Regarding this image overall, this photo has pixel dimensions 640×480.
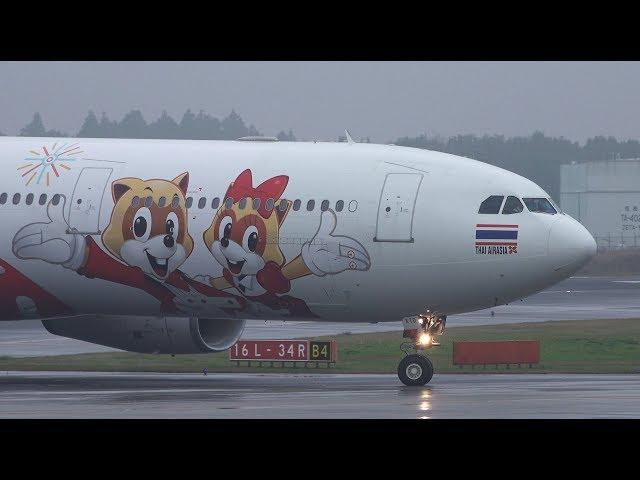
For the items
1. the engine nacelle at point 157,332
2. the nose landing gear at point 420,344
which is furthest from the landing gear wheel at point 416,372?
the engine nacelle at point 157,332

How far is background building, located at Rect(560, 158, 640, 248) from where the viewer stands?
472 ft

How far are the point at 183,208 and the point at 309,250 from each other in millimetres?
3016

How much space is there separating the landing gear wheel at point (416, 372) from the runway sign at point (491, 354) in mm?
6347

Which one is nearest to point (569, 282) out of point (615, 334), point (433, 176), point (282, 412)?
point (615, 334)

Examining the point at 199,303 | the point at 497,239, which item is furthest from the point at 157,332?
the point at 497,239

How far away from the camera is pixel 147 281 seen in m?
32.5

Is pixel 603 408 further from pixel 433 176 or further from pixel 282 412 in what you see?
pixel 433 176

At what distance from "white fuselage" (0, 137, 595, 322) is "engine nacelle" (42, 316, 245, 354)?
3.31ft

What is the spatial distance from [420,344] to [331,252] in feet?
9.35

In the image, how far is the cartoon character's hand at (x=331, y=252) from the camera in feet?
102

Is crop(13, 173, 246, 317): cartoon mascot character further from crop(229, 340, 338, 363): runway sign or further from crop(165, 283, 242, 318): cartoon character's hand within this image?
crop(229, 340, 338, 363): runway sign

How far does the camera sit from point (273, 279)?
31.8m

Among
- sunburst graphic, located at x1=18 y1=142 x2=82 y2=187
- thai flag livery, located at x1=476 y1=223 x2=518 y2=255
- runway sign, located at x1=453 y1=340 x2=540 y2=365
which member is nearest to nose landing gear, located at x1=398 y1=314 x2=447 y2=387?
thai flag livery, located at x1=476 y1=223 x2=518 y2=255

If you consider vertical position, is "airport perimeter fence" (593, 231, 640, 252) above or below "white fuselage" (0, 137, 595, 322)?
above
